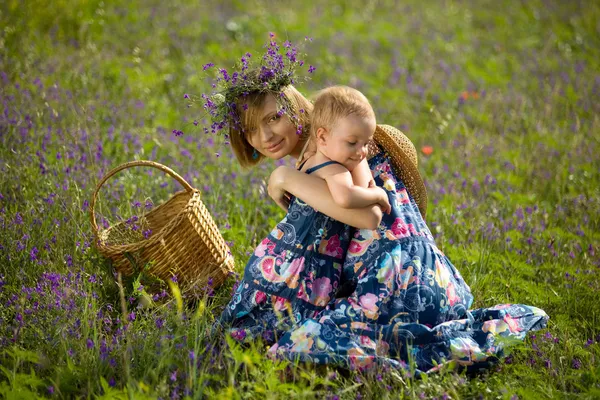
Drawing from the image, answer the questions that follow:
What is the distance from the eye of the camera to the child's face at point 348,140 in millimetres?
2889

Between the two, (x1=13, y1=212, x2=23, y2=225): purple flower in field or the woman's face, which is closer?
the woman's face

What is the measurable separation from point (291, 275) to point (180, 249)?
2.45 ft

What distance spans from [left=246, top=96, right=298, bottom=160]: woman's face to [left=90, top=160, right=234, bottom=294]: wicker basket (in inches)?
21.5

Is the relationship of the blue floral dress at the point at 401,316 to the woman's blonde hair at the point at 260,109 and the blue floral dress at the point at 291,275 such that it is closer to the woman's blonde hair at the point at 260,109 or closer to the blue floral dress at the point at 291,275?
the blue floral dress at the point at 291,275

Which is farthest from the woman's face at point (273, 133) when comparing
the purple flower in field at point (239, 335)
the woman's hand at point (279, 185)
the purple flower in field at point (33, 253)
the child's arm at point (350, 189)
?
the purple flower in field at point (33, 253)

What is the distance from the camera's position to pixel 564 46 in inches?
339

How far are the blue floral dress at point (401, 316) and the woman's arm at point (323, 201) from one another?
226 millimetres

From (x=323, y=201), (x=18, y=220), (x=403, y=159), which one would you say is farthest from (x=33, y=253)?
(x=403, y=159)

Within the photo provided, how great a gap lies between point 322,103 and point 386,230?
794 mm

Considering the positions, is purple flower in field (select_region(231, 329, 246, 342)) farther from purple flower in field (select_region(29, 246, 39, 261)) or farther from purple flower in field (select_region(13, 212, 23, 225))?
purple flower in field (select_region(13, 212, 23, 225))

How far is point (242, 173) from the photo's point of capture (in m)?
5.00

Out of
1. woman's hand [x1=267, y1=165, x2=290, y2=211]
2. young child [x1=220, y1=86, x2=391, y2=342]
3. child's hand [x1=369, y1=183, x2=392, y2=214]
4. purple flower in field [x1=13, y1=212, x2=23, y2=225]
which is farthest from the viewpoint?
purple flower in field [x1=13, y1=212, x2=23, y2=225]

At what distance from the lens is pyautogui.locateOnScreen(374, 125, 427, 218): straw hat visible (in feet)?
11.3

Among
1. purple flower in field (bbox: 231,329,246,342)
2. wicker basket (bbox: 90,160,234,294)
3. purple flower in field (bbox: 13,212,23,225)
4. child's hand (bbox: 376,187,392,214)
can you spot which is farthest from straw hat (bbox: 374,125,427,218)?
purple flower in field (bbox: 13,212,23,225)
